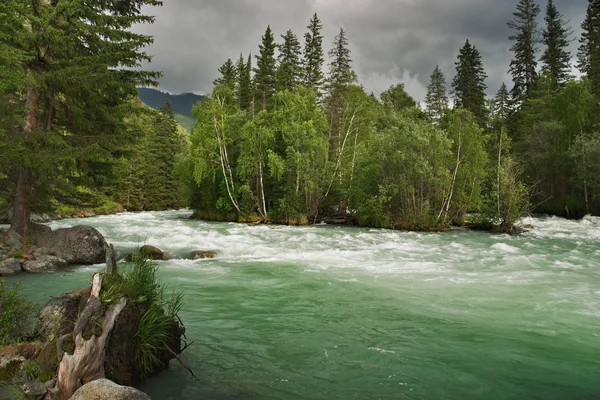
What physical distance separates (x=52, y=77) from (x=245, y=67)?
1649 inches

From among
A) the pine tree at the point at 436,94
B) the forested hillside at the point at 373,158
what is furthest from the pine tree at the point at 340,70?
the pine tree at the point at 436,94

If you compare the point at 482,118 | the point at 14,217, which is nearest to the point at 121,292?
the point at 14,217

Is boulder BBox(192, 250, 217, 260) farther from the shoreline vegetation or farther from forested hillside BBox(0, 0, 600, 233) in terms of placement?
the shoreline vegetation

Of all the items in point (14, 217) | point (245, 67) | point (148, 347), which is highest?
point (245, 67)

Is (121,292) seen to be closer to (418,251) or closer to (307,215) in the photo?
(418,251)

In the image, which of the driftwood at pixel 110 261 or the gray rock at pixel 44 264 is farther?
the gray rock at pixel 44 264

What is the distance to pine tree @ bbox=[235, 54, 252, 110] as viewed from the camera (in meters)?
48.7

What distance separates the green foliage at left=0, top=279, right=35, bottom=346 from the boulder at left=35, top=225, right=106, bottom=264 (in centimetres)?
800

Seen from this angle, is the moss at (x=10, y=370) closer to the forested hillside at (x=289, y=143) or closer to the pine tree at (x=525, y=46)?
the forested hillside at (x=289, y=143)

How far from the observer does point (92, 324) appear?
161 inches

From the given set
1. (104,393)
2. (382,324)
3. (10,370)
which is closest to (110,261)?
(10,370)

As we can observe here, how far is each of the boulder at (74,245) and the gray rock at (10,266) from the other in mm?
1309

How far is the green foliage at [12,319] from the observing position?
4.97 meters

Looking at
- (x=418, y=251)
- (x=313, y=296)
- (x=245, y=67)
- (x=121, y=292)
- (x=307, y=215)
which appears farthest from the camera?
(x=245, y=67)
